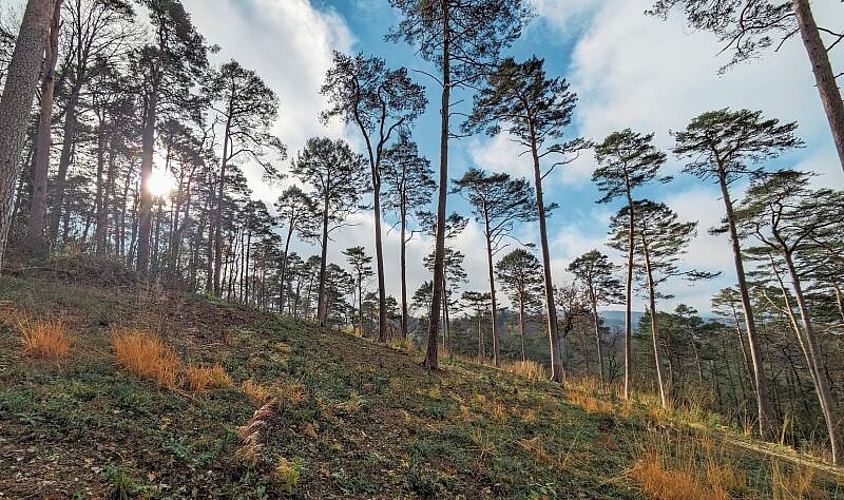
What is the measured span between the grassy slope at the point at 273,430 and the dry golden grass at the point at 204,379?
6.2 inches

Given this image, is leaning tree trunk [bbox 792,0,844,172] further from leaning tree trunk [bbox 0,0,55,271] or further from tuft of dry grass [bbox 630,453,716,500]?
leaning tree trunk [bbox 0,0,55,271]

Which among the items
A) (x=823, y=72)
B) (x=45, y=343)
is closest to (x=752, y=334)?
(x=823, y=72)

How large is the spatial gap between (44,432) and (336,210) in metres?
14.1

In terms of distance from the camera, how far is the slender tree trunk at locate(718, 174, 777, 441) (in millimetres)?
9805

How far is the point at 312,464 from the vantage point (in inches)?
112

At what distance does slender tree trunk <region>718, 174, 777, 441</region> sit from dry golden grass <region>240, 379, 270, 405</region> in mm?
12648

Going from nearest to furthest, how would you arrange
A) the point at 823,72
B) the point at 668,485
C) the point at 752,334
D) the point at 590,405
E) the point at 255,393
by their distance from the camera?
the point at 668,485 → the point at 255,393 → the point at 823,72 → the point at 590,405 → the point at 752,334

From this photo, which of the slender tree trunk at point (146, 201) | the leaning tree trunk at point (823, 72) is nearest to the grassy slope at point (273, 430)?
the leaning tree trunk at point (823, 72)

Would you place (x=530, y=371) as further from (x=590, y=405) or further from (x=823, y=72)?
(x=823, y=72)

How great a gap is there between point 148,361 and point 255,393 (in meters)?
1.19

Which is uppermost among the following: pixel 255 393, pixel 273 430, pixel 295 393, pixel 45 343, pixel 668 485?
pixel 45 343

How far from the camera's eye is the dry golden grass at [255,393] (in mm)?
3682

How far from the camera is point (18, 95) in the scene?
404cm

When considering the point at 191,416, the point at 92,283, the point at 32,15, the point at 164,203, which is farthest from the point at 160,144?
the point at 191,416
